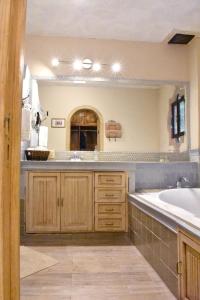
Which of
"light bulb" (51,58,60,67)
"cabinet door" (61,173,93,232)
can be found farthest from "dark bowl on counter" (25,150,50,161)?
"light bulb" (51,58,60,67)

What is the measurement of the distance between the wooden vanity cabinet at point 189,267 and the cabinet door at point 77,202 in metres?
1.50

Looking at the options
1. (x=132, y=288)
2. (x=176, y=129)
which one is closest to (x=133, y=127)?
(x=176, y=129)

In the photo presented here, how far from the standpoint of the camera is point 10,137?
52cm

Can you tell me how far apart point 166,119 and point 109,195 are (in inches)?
55.6

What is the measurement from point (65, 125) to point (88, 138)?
0.35m

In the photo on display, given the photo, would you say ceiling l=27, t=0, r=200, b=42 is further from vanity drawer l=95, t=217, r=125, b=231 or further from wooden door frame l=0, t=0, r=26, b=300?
wooden door frame l=0, t=0, r=26, b=300

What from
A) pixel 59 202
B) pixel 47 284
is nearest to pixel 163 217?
pixel 47 284

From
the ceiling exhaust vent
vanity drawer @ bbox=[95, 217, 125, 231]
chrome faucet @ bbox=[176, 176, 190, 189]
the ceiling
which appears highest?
the ceiling

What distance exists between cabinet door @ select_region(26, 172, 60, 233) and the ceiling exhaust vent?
228cm

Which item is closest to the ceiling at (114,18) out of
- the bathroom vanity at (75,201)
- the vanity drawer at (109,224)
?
the bathroom vanity at (75,201)

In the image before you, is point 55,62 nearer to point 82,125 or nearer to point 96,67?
point 96,67

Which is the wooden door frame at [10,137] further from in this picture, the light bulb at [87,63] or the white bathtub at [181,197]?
the light bulb at [87,63]

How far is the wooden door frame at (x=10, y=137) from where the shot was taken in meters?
0.47

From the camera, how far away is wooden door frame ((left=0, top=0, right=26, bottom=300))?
0.47 metres
